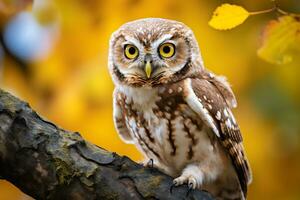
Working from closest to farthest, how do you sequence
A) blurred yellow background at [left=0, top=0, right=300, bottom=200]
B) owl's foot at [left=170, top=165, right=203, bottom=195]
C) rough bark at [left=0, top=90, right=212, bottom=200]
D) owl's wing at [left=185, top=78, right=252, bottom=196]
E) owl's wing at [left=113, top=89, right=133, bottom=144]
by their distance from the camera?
1. rough bark at [left=0, top=90, right=212, bottom=200]
2. owl's foot at [left=170, top=165, right=203, bottom=195]
3. owl's wing at [left=185, top=78, right=252, bottom=196]
4. owl's wing at [left=113, top=89, right=133, bottom=144]
5. blurred yellow background at [left=0, top=0, right=300, bottom=200]

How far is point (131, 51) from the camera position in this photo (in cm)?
392

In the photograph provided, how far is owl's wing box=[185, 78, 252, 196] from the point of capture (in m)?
3.71

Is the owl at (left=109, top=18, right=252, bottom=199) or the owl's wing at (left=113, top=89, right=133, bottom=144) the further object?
the owl's wing at (left=113, top=89, right=133, bottom=144)

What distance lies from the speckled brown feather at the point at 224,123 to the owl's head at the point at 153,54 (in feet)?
0.40

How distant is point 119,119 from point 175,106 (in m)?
0.45

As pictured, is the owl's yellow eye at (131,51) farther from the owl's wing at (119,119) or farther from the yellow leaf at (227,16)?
the yellow leaf at (227,16)

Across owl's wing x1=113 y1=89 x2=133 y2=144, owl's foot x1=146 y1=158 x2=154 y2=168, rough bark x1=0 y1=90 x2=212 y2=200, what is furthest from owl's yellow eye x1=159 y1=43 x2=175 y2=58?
rough bark x1=0 y1=90 x2=212 y2=200

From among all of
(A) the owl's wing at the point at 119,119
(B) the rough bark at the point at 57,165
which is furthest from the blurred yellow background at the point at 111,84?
(B) the rough bark at the point at 57,165

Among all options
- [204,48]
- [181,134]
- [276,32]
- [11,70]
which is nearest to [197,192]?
[181,134]

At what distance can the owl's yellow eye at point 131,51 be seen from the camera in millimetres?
3883

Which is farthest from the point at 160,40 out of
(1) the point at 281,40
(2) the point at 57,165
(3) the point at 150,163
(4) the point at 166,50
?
(1) the point at 281,40

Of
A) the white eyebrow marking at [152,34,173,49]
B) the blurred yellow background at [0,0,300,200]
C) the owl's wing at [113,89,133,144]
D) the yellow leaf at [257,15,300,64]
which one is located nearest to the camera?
the yellow leaf at [257,15,300,64]

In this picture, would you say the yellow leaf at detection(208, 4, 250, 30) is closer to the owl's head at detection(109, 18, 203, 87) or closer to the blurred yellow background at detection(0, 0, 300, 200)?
the owl's head at detection(109, 18, 203, 87)

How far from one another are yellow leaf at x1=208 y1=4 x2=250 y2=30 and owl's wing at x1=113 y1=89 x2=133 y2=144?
1.31 meters
